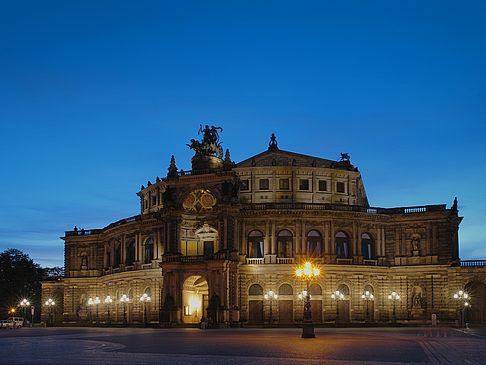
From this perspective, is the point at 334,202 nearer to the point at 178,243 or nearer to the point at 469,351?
the point at 178,243

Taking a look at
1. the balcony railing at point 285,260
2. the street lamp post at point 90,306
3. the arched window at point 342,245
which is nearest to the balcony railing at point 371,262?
the arched window at point 342,245

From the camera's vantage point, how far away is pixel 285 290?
75.3 m

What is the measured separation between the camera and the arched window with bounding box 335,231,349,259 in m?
77.9

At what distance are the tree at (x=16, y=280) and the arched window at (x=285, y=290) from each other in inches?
2256

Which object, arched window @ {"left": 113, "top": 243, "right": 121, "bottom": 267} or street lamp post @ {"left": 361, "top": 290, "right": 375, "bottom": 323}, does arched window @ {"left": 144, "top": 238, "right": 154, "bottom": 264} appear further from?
street lamp post @ {"left": 361, "top": 290, "right": 375, "bottom": 323}

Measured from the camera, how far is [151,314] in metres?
79.6

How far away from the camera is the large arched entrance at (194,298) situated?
244ft

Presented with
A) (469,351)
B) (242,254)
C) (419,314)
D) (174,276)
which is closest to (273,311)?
(242,254)

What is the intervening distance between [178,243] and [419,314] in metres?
30.2

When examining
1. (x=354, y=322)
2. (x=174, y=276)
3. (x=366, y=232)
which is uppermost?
(x=366, y=232)

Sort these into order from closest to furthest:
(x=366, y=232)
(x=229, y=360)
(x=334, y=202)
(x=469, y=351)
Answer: (x=229, y=360), (x=469, y=351), (x=366, y=232), (x=334, y=202)

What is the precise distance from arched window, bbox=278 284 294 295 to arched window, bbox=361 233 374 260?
35.4 ft

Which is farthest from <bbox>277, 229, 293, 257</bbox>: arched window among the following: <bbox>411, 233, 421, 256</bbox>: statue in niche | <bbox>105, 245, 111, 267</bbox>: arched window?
<bbox>105, 245, 111, 267</bbox>: arched window

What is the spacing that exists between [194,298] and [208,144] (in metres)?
19.9
